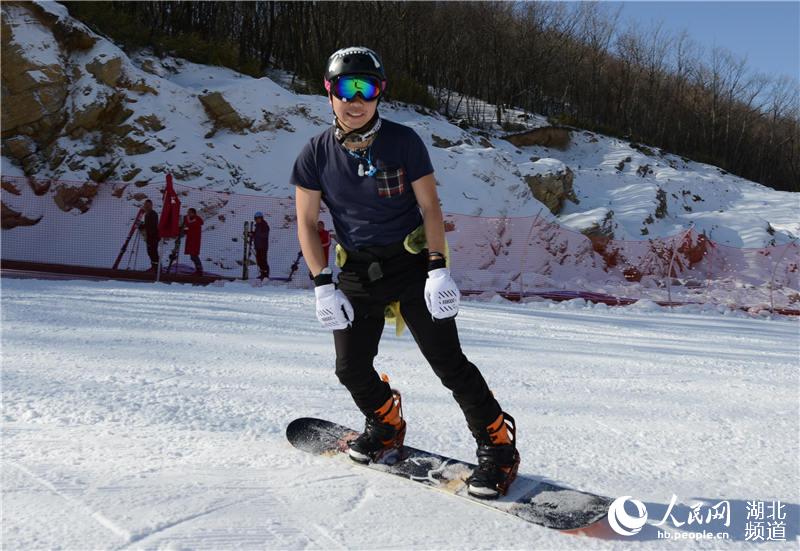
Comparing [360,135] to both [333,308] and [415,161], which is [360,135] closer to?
[415,161]

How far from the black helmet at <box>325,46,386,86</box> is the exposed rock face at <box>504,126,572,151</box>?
29.7 m

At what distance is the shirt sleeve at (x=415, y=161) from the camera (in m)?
2.54

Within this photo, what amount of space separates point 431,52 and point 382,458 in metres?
35.5

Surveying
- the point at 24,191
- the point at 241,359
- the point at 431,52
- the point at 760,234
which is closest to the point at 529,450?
the point at 241,359

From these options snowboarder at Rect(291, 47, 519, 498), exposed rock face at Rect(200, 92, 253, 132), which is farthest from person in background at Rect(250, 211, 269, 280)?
snowboarder at Rect(291, 47, 519, 498)

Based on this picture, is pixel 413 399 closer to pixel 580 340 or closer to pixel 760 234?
pixel 580 340

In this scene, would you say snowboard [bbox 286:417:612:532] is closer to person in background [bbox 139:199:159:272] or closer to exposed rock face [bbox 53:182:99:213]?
person in background [bbox 139:199:159:272]

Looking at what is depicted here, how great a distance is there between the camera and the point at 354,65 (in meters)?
2.50

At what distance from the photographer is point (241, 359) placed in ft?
16.3

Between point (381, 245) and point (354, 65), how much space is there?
2.42ft

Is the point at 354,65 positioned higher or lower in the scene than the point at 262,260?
higher

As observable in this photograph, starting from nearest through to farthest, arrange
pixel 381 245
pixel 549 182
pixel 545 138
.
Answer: pixel 381 245 → pixel 549 182 → pixel 545 138

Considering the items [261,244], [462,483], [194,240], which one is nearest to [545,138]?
[261,244]

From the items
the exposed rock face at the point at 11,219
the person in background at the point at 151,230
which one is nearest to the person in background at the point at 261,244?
the person in background at the point at 151,230
